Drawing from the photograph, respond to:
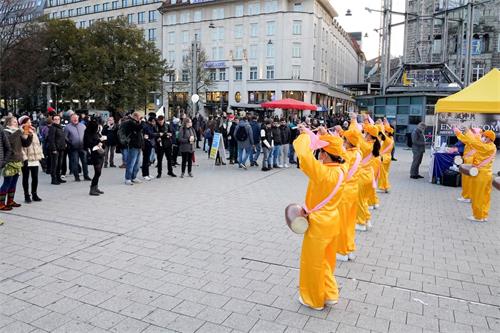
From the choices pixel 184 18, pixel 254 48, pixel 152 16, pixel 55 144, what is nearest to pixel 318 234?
pixel 55 144

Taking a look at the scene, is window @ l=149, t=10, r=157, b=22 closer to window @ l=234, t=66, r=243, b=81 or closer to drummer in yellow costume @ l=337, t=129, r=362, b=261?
window @ l=234, t=66, r=243, b=81

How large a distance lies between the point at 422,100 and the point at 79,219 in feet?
69.7

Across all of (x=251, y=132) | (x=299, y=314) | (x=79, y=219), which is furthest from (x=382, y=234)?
(x=251, y=132)

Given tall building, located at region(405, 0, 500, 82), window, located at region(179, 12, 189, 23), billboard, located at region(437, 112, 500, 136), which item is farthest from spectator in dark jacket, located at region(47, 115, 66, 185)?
window, located at region(179, 12, 189, 23)

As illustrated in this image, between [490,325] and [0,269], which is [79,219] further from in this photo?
[490,325]

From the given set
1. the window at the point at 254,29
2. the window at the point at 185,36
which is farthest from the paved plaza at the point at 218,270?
the window at the point at 185,36

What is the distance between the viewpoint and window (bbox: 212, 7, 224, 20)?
197 ft

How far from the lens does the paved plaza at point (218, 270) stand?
4070 mm

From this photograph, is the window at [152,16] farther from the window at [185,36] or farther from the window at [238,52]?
the window at [238,52]

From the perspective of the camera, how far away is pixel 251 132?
15.0 meters

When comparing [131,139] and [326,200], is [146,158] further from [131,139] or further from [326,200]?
[326,200]

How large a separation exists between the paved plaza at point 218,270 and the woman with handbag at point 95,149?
58 centimetres

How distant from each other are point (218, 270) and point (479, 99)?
1024 centimetres

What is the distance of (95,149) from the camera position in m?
9.83
